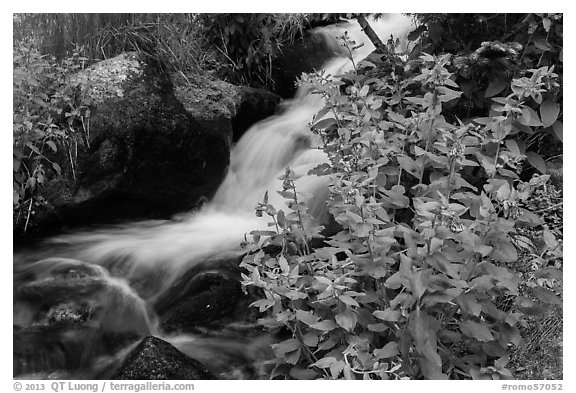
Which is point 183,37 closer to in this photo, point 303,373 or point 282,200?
point 282,200

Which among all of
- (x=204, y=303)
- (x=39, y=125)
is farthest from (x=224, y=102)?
(x=204, y=303)

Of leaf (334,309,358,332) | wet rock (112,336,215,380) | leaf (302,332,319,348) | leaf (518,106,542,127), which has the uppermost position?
leaf (518,106,542,127)

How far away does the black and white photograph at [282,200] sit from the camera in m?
2.44

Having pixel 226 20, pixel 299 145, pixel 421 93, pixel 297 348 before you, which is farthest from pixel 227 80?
pixel 297 348

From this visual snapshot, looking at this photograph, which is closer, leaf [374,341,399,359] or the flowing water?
leaf [374,341,399,359]

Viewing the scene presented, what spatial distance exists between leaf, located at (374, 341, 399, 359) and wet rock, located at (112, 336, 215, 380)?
985 mm

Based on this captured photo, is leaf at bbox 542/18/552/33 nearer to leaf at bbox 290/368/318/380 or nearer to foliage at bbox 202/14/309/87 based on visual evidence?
leaf at bbox 290/368/318/380

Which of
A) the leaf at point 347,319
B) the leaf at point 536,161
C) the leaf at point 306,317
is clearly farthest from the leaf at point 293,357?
the leaf at point 536,161

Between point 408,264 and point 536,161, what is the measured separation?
53.4 inches

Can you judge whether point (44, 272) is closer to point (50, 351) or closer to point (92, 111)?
point (50, 351)

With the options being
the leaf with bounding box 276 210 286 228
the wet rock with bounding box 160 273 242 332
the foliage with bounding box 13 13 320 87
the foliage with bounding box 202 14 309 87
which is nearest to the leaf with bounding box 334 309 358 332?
the leaf with bounding box 276 210 286 228

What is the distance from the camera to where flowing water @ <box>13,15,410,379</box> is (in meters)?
3.11

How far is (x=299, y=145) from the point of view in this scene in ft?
14.0
